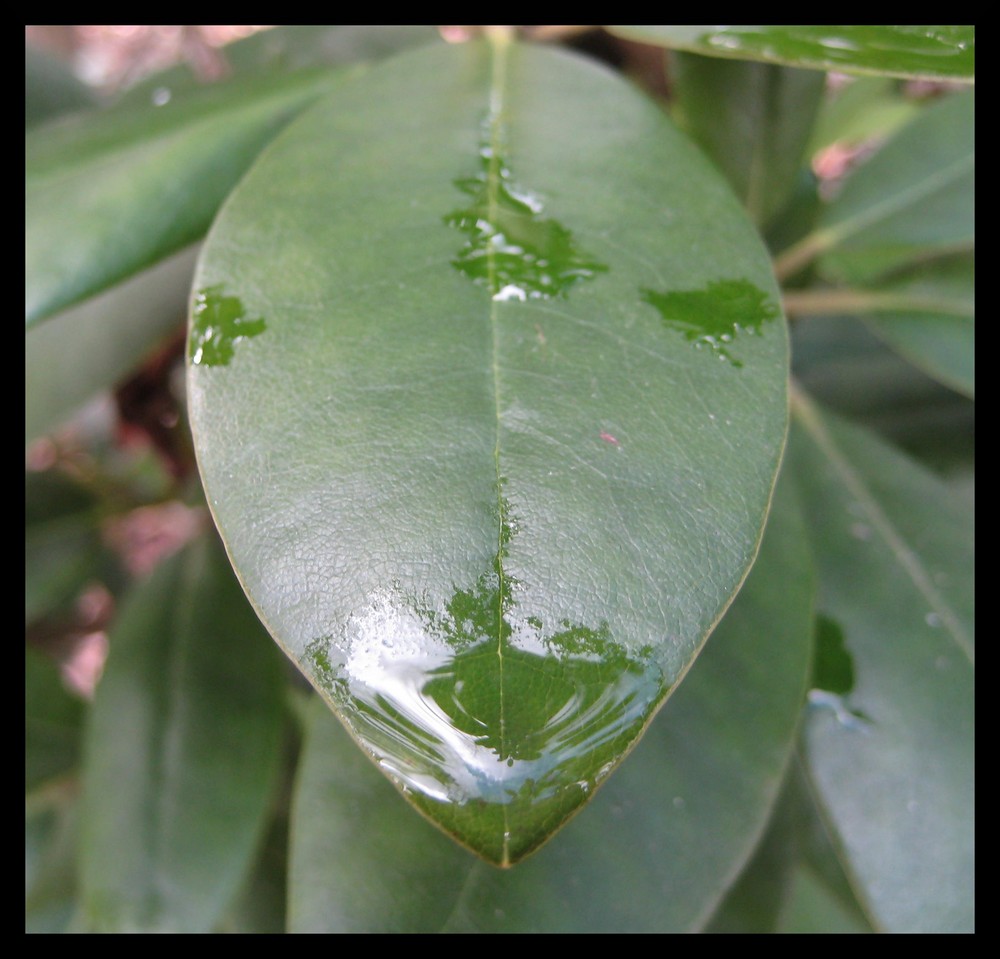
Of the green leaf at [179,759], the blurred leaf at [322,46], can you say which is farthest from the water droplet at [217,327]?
the blurred leaf at [322,46]

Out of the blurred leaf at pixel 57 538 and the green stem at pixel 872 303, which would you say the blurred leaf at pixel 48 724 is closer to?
the blurred leaf at pixel 57 538

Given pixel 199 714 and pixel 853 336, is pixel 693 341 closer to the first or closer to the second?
pixel 199 714

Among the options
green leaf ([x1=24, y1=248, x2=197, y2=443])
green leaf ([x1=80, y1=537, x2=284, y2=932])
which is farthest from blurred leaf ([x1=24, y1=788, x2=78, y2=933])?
green leaf ([x1=24, y1=248, x2=197, y2=443])

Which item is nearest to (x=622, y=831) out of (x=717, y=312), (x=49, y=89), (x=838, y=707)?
(x=838, y=707)

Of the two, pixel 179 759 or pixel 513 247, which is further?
pixel 179 759

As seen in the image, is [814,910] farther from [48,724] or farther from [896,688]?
[48,724]

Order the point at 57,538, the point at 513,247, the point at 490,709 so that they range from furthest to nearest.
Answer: the point at 57,538 → the point at 513,247 → the point at 490,709

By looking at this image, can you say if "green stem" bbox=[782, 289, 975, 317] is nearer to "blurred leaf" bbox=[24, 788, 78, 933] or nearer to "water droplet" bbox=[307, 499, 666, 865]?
"water droplet" bbox=[307, 499, 666, 865]
